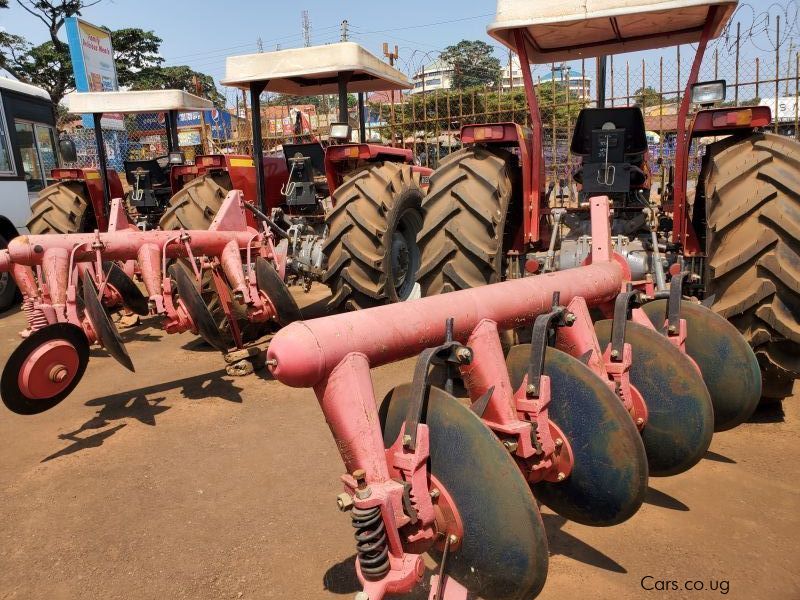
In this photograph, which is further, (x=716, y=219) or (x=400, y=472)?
(x=716, y=219)

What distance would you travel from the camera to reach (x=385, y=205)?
15.3ft

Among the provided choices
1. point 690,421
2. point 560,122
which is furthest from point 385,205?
point 560,122

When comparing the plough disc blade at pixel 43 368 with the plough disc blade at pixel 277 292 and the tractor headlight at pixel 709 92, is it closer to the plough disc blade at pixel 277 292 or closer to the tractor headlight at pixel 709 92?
the plough disc blade at pixel 277 292

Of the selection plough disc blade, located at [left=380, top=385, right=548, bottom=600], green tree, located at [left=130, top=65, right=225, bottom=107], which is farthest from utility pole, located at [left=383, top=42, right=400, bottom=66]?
green tree, located at [left=130, top=65, right=225, bottom=107]

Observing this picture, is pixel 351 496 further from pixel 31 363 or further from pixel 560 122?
pixel 560 122

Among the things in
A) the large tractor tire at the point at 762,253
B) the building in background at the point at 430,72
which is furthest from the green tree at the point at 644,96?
the large tractor tire at the point at 762,253

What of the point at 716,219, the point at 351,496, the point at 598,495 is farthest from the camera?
the point at 716,219

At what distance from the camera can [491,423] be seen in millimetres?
1895

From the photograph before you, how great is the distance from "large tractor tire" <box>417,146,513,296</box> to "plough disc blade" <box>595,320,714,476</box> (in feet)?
3.29

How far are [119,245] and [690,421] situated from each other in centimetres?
338

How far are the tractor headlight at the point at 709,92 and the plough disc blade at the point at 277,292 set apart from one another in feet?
8.89

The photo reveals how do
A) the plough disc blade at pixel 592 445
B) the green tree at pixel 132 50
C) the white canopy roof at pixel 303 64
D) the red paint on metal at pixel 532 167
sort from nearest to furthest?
1. the plough disc blade at pixel 592 445
2. the red paint on metal at pixel 532 167
3. the white canopy roof at pixel 303 64
4. the green tree at pixel 132 50

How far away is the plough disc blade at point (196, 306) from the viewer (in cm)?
384

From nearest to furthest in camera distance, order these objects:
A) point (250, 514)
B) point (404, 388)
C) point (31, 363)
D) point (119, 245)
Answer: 1. point (404, 388)
2. point (250, 514)
3. point (31, 363)
4. point (119, 245)
